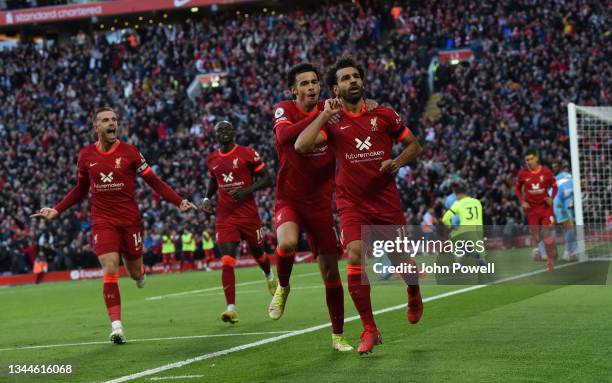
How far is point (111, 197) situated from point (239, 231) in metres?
2.53

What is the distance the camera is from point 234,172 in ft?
43.5

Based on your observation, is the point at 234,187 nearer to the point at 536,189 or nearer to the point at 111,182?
the point at 111,182

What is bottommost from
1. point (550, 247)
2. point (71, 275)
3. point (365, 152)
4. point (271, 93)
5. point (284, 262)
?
point (71, 275)

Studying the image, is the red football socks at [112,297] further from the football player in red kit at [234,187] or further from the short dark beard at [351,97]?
the short dark beard at [351,97]

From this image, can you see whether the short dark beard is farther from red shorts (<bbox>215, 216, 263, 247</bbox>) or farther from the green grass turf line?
red shorts (<bbox>215, 216, 263, 247</bbox>)

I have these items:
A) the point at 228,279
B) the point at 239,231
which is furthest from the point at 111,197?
the point at 239,231

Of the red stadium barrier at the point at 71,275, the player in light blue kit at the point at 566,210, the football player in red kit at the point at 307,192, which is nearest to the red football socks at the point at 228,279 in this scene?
the football player in red kit at the point at 307,192

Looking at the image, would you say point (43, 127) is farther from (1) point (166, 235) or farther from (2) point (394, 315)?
(2) point (394, 315)

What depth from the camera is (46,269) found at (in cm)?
3438

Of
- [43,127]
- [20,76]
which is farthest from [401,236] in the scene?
[20,76]

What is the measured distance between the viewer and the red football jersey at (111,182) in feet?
36.9

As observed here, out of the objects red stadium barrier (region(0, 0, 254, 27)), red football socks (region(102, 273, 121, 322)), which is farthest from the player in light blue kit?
red stadium barrier (region(0, 0, 254, 27))

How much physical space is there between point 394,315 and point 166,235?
23509 mm

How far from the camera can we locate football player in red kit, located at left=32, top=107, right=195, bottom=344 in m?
11.1
